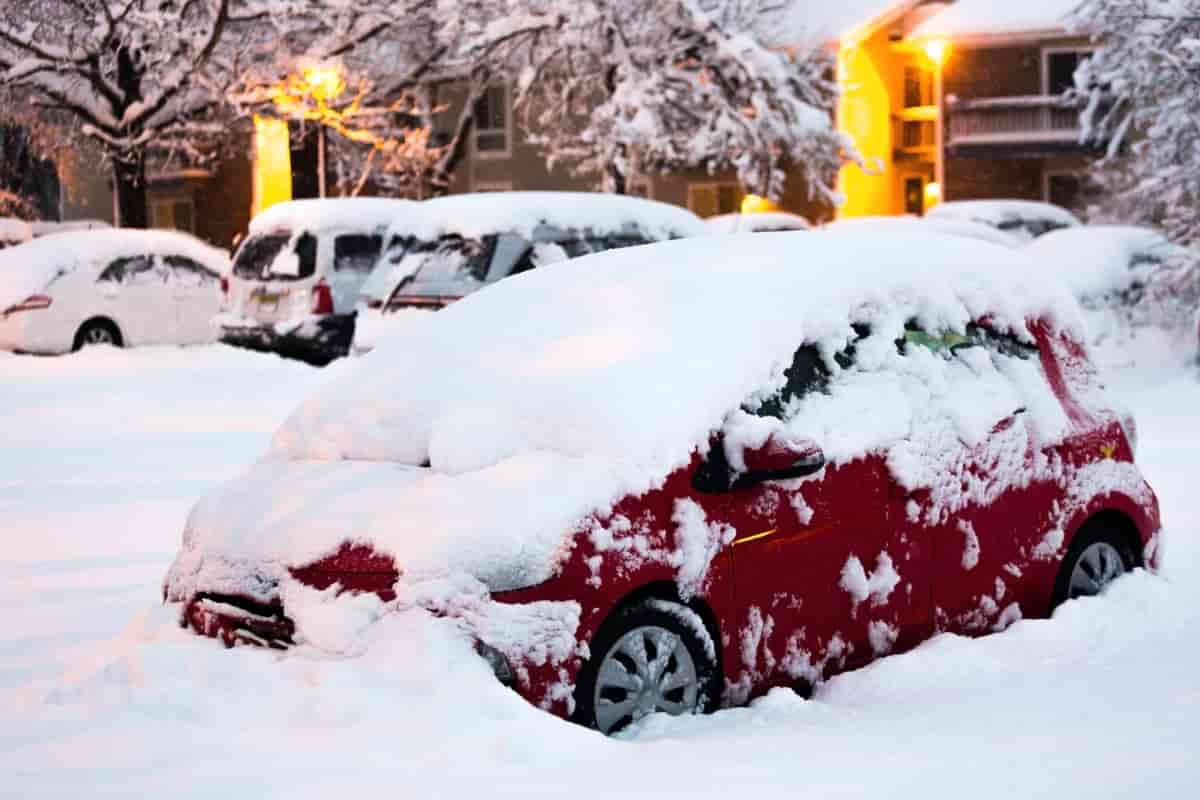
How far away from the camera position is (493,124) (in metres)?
53.7

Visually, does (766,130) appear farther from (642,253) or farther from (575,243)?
(642,253)

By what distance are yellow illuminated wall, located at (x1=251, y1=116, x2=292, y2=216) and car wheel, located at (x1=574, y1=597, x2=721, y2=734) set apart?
23.6m

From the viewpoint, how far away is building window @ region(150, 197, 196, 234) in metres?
58.2

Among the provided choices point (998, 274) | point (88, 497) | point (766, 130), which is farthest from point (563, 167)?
point (998, 274)

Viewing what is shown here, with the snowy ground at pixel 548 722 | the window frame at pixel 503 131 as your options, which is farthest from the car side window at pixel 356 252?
the window frame at pixel 503 131

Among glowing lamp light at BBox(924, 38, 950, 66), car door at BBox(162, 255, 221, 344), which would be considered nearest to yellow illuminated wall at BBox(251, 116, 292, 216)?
car door at BBox(162, 255, 221, 344)

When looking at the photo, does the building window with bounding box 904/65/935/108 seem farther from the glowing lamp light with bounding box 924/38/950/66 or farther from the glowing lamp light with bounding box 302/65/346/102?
the glowing lamp light with bounding box 302/65/346/102

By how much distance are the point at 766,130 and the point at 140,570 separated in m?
25.5

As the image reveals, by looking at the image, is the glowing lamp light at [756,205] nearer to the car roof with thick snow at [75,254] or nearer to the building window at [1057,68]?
the building window at [1057,68]

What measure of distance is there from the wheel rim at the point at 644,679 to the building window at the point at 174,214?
53335 mm

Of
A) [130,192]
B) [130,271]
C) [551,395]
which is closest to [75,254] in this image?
[130,271]

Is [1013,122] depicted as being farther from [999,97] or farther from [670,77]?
[670,77]

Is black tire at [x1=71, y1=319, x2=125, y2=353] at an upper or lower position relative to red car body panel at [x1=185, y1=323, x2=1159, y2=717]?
lower

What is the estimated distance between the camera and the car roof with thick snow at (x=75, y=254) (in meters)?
21.1
